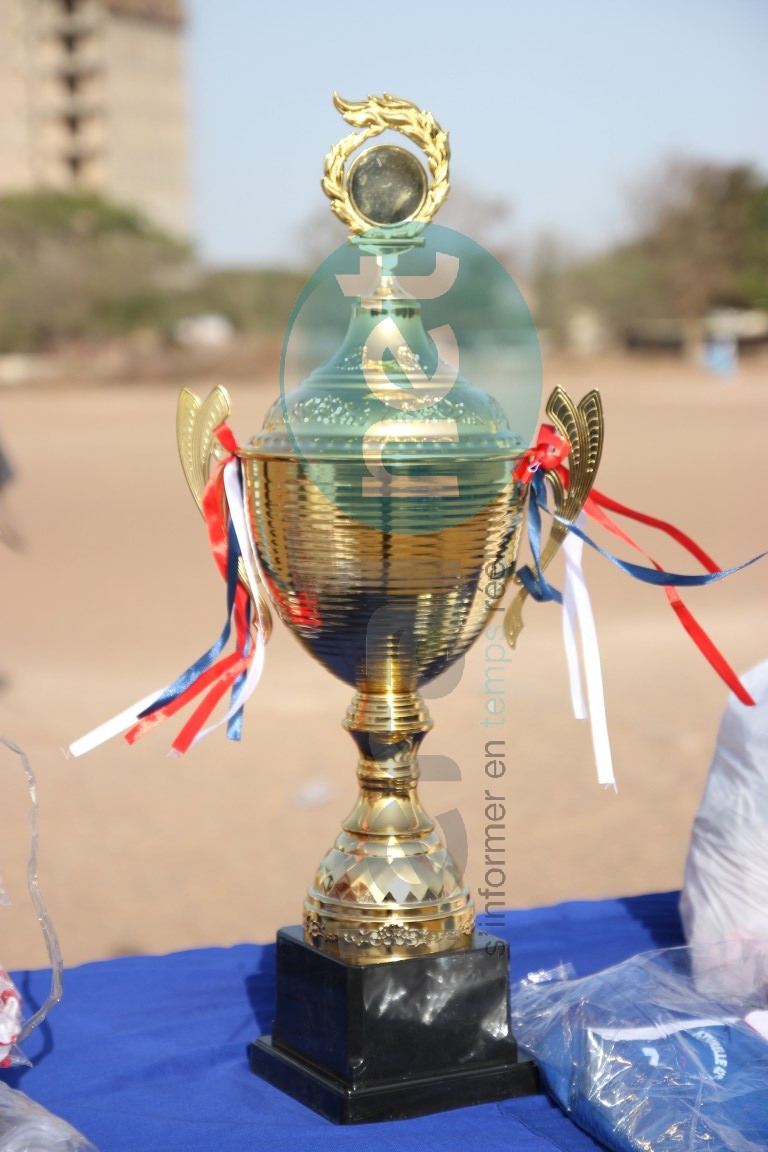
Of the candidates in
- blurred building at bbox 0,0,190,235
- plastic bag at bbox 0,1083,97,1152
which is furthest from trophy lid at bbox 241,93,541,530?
blurred building at bbox 0,0,190,235

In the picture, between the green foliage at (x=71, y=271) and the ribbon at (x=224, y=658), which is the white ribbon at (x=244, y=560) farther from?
the green foliage at (x=71, y=271)

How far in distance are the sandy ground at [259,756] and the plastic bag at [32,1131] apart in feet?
2.26

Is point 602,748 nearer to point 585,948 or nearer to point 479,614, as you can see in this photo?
point 479,614

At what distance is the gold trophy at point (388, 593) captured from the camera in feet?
6.10

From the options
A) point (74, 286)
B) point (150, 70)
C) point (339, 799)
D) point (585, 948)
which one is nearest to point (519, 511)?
point (585, 948)

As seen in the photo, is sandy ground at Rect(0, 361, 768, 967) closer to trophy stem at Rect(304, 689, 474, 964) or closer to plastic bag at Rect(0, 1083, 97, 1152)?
trophy stem at Rect(304, 689, 474, 964)

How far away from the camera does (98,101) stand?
44.9 metres

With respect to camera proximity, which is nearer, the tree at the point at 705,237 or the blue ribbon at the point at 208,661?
the blue ribbon at the point at 208,661

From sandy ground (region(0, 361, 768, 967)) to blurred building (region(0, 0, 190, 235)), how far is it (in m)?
35.8

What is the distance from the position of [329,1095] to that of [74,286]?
2656cm

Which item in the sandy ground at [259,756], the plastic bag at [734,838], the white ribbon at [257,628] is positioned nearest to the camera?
the white ribbon at [257,628]

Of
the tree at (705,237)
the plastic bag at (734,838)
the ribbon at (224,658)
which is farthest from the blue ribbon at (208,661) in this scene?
the tree at (705,237)

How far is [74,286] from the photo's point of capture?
27.2 metres

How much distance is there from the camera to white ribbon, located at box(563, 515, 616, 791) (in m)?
1.97
